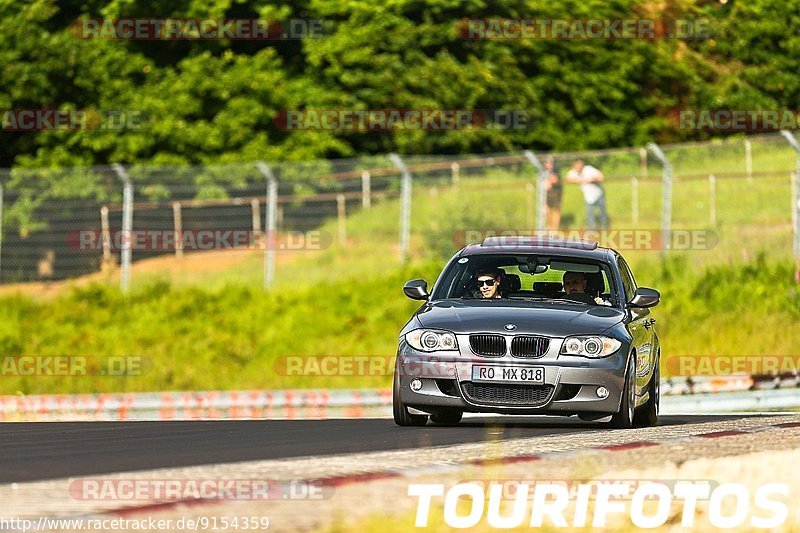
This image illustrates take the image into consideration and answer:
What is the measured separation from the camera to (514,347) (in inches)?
528

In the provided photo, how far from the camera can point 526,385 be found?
13.4 m

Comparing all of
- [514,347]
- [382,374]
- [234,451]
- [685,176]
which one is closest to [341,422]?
[514,347]

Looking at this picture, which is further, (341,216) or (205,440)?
(341,216)

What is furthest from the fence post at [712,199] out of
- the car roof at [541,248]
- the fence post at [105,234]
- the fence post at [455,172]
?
the car roof at [541,248]

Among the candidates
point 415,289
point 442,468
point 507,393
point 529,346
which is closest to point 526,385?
point 507,393

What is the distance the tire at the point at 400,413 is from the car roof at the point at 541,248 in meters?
1.60

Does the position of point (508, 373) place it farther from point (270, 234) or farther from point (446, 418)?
point (270, 234)

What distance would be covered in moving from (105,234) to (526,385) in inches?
727

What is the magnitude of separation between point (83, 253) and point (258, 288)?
119 inches

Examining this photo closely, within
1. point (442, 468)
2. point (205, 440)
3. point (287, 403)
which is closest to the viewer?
point (442, 468)

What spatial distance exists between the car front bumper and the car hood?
170mm

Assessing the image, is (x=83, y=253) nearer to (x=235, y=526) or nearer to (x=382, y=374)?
(x=382, y=374)

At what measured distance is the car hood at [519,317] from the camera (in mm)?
13500

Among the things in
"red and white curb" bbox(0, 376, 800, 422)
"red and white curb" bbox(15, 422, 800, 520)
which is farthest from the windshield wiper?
"red and white curb" bbox(0, 376, 800, 422)
